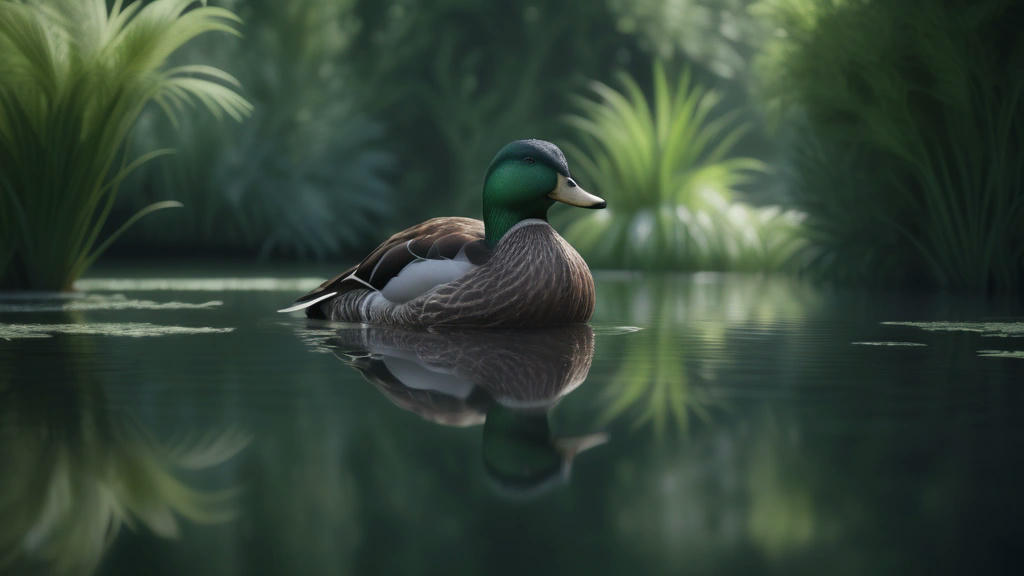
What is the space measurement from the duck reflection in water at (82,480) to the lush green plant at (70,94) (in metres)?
3.84

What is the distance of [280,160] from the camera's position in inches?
559

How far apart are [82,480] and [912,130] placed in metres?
6.07

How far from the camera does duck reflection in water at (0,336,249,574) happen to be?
5.47ft

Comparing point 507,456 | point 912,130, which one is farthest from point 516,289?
point 912,130

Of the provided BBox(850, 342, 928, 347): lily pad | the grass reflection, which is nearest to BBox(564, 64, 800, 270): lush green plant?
the grass reflection

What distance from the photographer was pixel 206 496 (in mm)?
1919

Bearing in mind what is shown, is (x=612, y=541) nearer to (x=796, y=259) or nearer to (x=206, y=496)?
(x=206, y=496)

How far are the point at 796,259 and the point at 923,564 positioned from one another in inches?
366

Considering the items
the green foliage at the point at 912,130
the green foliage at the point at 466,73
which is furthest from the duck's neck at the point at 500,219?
the green foliage at the point at 466,73

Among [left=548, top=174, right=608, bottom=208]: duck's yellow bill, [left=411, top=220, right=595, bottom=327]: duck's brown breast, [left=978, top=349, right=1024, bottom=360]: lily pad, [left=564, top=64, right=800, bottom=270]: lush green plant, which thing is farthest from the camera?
[left=564, top=64, right=800, bottom=270]: lush green plant

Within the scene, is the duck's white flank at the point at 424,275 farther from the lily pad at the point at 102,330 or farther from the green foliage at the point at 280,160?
the green foliage at the point at 280,160

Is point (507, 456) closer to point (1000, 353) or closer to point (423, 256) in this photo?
point (1000, 353)

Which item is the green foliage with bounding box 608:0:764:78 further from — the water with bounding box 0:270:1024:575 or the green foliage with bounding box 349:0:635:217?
the water with bounding box 0:270:1024:575

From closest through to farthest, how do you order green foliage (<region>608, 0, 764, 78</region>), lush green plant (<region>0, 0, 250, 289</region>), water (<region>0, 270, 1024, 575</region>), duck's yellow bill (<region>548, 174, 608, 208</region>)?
water (<region>0, 270, 1024, 575</region>) → duck's yellow bill (<region>548, 174, 608, 208</region>) → lush green plant (<region>0, 0, 250, 289</region>) → green foliage (<region>608, 0, 764, 78</region>)
